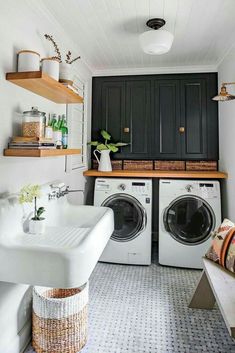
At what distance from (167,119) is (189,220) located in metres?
1.30

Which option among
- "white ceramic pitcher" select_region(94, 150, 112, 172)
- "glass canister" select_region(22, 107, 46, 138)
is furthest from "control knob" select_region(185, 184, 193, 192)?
"glass canister" select_region(22, 107, 46, 138)

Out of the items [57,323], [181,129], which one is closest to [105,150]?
[181,129]

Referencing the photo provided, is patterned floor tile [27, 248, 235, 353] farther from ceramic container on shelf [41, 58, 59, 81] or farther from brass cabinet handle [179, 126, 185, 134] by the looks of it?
ceramic container on shelf [41, 58, 59, 81]

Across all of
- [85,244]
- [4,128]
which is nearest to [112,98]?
[4,128]

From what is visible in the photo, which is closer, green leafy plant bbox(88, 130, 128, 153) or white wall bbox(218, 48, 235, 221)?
white wall bbox(218, 48, 235, 221)

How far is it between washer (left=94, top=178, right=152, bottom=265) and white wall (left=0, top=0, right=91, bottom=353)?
3.24 feet

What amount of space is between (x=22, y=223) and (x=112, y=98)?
7.37 ft

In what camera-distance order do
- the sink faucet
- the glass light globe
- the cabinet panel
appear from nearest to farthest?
the sink faucet < the glass light globe < the cabinet panel

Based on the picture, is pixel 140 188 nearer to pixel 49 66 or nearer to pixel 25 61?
pixel 49 66

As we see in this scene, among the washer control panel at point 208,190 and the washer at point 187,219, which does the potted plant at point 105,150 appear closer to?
the washer at point 187,219

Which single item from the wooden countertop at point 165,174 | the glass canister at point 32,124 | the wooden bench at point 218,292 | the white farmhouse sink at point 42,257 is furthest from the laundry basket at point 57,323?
the wooden countertop at point 165,174

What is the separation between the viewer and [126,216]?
2957 mm

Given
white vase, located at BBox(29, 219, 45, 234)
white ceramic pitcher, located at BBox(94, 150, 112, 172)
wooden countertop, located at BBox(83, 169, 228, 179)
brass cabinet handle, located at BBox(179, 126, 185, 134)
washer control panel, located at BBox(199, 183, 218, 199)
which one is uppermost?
brass cabinet handle, located at BBox(179, 126, 185, 134)

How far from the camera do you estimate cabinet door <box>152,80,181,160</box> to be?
3.25m
